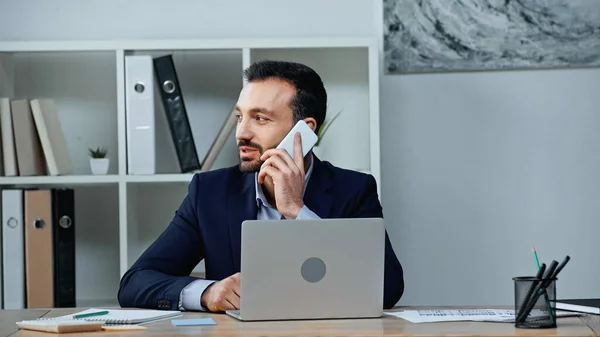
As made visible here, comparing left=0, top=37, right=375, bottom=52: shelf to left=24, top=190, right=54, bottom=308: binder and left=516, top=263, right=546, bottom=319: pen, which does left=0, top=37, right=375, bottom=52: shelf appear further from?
left=516, top=263, right=546, bottom=319: pen

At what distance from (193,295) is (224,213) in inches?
16.9

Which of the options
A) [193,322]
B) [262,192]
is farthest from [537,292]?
[262,192]

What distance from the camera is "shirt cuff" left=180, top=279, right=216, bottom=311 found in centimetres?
201

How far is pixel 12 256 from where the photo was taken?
292 cm

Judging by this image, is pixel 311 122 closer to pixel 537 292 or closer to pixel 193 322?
pixel 193 322

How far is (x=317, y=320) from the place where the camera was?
180cm

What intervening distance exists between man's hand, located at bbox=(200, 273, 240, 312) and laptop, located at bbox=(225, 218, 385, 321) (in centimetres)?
15

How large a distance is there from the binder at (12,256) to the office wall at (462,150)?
682 millimetres

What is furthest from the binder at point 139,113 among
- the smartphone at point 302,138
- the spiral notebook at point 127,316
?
the spiral notebook at point 127,316

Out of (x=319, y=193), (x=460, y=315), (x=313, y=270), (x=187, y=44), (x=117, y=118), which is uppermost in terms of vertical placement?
(x=187, y=44)

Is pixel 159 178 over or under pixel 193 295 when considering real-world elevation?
over

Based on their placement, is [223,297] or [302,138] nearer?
[223,297]

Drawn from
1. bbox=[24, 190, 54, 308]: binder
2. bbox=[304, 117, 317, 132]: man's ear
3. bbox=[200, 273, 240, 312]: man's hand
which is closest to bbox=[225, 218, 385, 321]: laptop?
bbox=[200, 273, 240, 312]: man's hand

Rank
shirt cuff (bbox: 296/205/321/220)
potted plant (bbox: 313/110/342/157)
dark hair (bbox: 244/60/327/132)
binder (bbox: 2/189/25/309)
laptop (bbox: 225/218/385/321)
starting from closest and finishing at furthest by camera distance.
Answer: laptop (bbox: 225/218/385/321) → shirt cuff (bbox: 296/205/321/220) → dark hair (bbox: 244/60/327/132) → binder (bbox: 2/189/25/309) → potted plant (bbox: 313/110/342/157)
